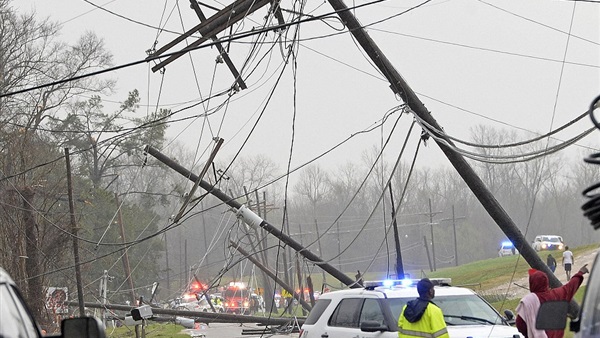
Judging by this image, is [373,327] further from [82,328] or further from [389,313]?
[82,328]

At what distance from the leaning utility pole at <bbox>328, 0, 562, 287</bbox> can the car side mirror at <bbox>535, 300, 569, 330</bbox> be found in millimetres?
8593

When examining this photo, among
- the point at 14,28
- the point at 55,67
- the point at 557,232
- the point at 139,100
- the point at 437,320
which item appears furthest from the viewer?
the point at 557,232

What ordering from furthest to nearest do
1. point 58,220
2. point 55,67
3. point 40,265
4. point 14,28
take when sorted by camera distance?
point 55,67
point 14,28
point 58,220
point 40,265

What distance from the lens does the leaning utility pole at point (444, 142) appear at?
15180 mm

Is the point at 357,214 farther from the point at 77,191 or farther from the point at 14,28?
the point at 14,28

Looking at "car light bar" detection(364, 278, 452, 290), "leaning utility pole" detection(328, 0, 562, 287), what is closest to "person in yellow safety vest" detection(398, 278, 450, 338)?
"car light bar" detection(364, 278, 452, 290)

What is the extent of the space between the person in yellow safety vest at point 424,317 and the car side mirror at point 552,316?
4735 mm

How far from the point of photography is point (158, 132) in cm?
7312

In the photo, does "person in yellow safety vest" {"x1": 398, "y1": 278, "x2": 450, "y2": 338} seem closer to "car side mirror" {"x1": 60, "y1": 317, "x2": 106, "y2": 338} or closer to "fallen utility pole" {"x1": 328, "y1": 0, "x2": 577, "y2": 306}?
"fallen utility pole" {"x1": 328, "y1": 0, "x2": 577, "y2": 306}

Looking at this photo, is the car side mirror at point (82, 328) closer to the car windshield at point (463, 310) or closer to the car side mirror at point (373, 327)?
the car side mirror at point (373, 327)

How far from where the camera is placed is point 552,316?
6438 mm

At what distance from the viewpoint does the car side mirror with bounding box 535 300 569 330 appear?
252 inches

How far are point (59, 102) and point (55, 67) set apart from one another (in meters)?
2.92

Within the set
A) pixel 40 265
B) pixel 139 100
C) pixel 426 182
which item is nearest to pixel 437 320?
pixel 40 265
